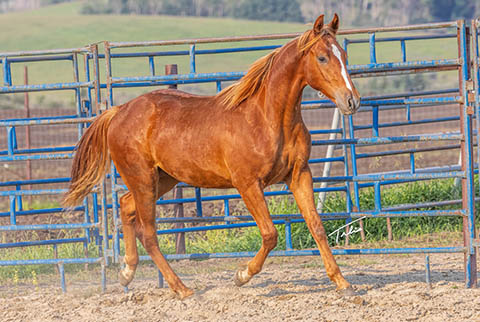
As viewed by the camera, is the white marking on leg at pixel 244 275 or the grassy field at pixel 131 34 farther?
the grassy field at pixel 131 34

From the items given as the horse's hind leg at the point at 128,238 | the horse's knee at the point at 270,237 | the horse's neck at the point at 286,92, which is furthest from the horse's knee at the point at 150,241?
the horse's neck at the point at 286,92

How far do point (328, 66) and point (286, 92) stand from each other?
0.38 m

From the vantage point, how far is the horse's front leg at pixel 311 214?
4902 mm

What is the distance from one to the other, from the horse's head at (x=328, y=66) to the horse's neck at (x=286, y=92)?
0.30ft

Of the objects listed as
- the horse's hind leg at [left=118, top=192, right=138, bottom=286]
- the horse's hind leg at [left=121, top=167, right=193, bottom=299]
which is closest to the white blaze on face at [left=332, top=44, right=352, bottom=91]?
the horse's hind leg at [left=121, top=167, right=193, bottom=299]

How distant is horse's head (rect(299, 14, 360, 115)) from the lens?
4.52 meters

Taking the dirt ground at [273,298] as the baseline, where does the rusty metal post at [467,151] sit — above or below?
above

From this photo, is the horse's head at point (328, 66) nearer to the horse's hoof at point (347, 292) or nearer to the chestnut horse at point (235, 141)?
the chestnut horse at point (235, 141)

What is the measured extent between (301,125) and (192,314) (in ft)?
4.93

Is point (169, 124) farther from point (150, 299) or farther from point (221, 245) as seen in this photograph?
point (221, 245)

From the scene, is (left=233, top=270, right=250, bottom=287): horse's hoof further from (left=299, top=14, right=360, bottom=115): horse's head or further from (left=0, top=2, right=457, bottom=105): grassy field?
(left=0, top=2, right=457, bottom=105): grassy field

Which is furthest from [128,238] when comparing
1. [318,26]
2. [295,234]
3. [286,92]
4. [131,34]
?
[131,34]

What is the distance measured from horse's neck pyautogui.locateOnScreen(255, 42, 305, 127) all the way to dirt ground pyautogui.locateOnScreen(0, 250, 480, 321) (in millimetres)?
1275

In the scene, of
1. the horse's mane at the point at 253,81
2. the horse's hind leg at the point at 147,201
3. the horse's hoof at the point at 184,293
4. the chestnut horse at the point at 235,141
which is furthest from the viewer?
the horse's hind leg at the point at 147,201
